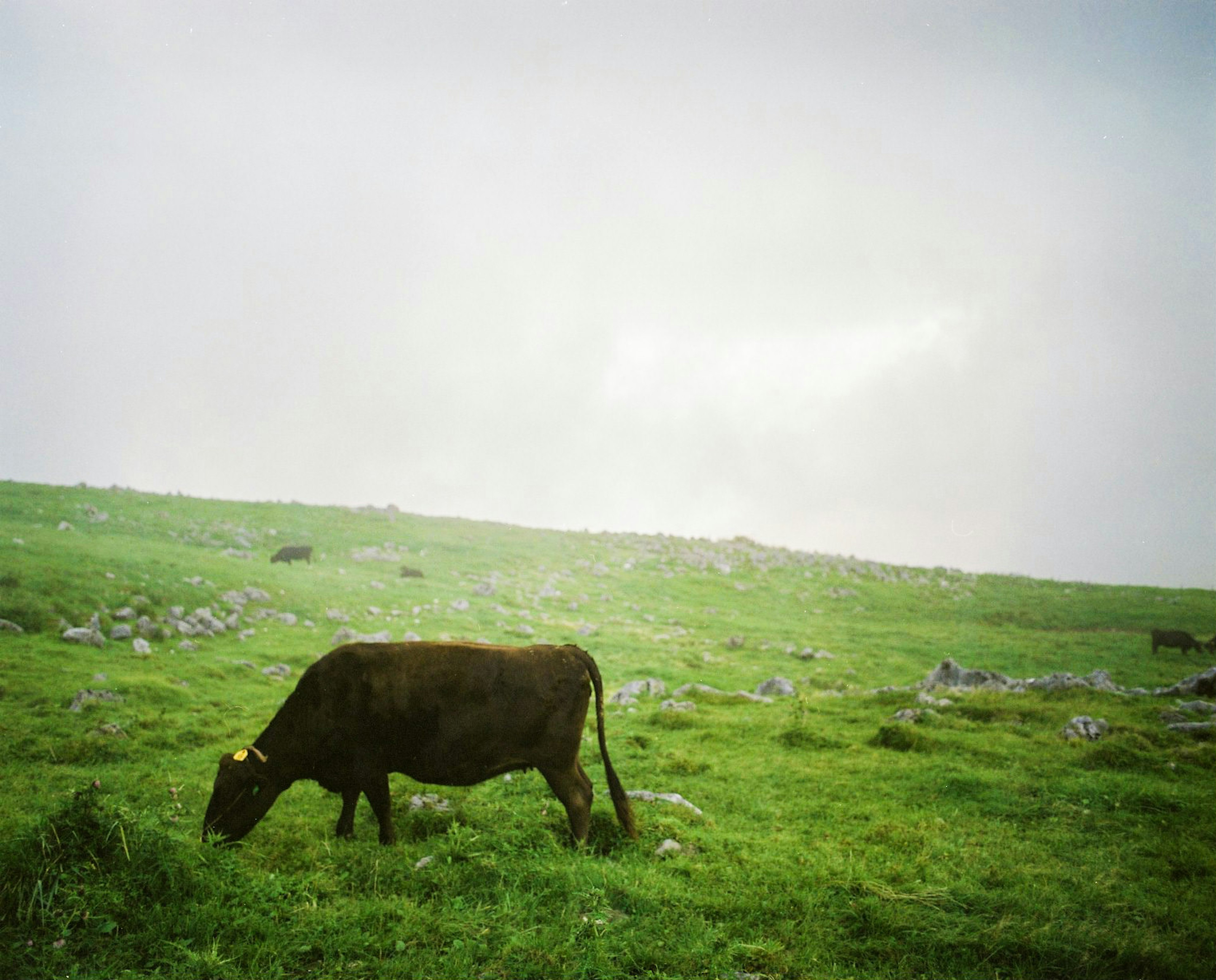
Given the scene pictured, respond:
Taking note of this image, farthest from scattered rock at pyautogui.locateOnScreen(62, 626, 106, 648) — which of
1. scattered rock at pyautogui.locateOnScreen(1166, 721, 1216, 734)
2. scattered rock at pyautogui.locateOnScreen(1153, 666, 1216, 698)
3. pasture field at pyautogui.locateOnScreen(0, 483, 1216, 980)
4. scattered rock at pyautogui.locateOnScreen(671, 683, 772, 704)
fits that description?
scattered rock at pyautogui.locateOnScreen(1153, 666, 1216, 698)

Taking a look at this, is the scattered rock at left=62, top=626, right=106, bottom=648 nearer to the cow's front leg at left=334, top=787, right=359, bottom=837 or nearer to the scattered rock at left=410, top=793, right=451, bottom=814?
the scattered rock at left=410, top=793, right=451, bottom=814

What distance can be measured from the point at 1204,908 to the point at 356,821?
8.81m

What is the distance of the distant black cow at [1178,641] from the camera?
20.0 meters

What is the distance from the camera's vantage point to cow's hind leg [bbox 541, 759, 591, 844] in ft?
23.4

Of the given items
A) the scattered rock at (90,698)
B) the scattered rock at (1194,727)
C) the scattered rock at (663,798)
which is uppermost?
the scattered rock at (1194,727)

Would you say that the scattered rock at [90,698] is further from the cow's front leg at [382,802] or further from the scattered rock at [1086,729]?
the scattered rock at [1086,729]

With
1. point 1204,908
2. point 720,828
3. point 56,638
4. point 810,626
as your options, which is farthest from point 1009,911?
point 810,626

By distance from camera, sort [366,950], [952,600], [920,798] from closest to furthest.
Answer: [366,950] < [920,798] < [952,600]

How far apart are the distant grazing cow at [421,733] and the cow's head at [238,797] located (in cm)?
2

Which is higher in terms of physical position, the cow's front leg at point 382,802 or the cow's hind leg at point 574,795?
the cow's hind leg at point 574,795

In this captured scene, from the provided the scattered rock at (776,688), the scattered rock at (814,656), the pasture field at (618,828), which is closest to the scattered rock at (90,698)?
the pasture field at (618,828)

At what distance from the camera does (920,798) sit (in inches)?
354

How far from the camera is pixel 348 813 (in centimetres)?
738

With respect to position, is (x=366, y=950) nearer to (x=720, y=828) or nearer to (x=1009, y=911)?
(x=720, y=828)
